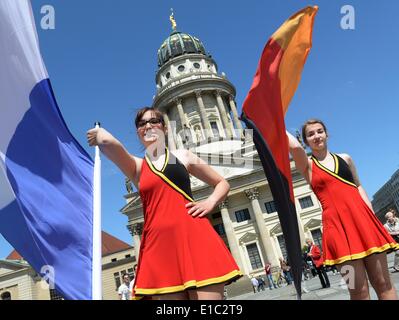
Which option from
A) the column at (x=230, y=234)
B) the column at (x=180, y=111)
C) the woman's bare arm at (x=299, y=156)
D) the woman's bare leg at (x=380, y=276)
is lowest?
the woman's bare leg at (x=380, y=276)

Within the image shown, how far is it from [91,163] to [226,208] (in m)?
39.9

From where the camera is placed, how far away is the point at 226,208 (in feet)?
144

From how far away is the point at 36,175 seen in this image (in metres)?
4.13

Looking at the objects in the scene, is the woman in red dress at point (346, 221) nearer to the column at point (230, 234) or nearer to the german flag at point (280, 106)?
the german flag at point (280, 106)

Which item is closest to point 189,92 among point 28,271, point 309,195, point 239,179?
point 239,179

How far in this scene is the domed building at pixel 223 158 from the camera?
42.6m

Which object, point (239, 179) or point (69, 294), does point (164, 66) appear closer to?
point (239, 179)

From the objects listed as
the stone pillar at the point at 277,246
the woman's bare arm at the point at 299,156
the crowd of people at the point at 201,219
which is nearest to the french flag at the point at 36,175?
the crowd of people at the point at 201,219

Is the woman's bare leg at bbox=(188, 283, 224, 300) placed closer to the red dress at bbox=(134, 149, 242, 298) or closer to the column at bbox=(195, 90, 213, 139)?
the red dress at bbox=(134, 149, 242, 298)

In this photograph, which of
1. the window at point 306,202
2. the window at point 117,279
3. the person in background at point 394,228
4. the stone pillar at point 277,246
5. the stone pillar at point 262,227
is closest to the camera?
the person in background at point 394,228

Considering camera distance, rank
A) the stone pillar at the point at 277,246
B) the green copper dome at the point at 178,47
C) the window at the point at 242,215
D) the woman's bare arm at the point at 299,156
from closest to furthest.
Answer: the woman's bare arm at the point at 299,156, the stone pillar at the point at 277,246, the window at the point at 242,215, the green copper dome at the point at 178,47

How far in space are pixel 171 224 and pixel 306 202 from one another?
4363cm

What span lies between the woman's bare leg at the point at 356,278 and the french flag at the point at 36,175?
2.62m

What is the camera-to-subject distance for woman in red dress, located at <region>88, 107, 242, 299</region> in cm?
232
